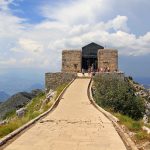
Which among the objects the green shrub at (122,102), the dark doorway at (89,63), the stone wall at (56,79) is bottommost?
the green shrub at (122,102)

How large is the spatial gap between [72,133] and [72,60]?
45835mm

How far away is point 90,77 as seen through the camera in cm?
5328

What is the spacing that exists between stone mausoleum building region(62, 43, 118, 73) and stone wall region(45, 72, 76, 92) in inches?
318

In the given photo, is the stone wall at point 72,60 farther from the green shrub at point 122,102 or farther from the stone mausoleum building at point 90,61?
the green shrub at point 122,102

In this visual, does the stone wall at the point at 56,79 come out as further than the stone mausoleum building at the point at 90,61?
No

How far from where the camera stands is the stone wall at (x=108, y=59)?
61.0 meters

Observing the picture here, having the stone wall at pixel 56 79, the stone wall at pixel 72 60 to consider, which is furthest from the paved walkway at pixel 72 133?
the stone wall at pixel 72 60

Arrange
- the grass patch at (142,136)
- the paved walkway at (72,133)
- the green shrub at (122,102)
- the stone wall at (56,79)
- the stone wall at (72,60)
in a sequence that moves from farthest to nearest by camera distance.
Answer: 1. the stone wall at (72,60)
2. the stone wall at (56,79)
3. the green shrub at (122,102)
4. the grass patch at (142,136)
5. the paved walkway at (72,133)

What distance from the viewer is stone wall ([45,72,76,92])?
52812 millimetres

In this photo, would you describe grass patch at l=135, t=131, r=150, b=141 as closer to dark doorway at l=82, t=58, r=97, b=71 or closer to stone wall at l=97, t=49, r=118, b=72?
stone wall at l=97, t=49, r=118, b=72

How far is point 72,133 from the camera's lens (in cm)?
1694

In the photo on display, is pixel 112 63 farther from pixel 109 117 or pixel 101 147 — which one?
pixel 101 147

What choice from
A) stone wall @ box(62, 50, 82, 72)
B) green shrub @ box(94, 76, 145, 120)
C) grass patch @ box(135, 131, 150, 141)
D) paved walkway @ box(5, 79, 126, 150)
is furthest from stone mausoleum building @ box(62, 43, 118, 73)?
grass patch @ box(135, 131, 150, 141)

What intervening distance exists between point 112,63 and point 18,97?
20.5 meters
